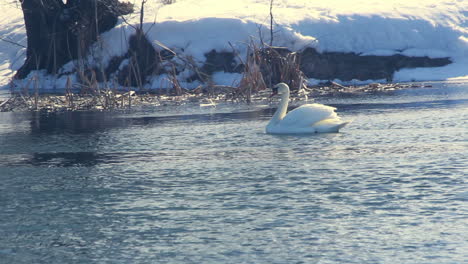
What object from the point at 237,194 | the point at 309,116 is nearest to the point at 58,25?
the point at 309,116

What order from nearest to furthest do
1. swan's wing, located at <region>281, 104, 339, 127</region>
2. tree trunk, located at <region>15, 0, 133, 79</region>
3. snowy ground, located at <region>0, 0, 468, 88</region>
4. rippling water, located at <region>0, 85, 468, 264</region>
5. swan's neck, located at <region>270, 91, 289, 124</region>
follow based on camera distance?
rippling water, located at <region>0, 85, 468, 264</region> < swan's wing, located at <region>281, 104, 339, 127</region> < swan's neck, located at <region>270, 91, 289, 124</region> < snowy ground, located at <region>0, 0, 468, 88</region> < tree trunk, located at <region>15, 0, 133, 79</region>

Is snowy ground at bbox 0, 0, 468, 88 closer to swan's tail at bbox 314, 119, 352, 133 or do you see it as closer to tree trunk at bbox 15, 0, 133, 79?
tree trunk at bbox 15, 0, 133, 79

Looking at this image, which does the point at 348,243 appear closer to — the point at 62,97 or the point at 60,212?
the point at 60,212

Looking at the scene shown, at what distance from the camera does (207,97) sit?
91.2ft

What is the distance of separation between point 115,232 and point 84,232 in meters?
0.35

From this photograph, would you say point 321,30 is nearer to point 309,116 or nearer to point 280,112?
point 280,112

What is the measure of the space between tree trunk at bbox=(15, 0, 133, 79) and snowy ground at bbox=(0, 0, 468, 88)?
95 centimetres

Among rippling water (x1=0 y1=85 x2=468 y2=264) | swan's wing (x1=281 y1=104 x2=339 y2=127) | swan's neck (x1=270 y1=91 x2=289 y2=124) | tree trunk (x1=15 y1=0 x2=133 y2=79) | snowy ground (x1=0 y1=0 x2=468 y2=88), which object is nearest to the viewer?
rippling water (x1=0 y1=85 x2=468 y2=264)

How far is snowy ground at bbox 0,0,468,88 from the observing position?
117ft

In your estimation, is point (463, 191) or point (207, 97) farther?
point (207, 97)

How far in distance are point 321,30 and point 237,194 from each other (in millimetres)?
27863

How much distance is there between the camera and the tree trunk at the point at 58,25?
3700 cm

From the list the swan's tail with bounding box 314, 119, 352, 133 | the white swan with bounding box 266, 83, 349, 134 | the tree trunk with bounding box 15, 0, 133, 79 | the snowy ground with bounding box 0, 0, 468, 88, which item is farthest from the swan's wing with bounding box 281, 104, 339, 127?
the tree trunk with bounding box 15, 0, 133, 79

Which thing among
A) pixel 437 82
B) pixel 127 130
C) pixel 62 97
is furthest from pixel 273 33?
pixel 127 130
